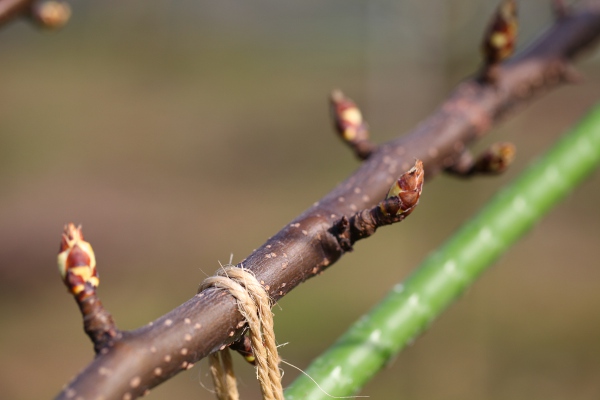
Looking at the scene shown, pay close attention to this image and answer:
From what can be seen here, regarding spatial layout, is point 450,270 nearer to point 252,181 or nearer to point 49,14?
point 49,14

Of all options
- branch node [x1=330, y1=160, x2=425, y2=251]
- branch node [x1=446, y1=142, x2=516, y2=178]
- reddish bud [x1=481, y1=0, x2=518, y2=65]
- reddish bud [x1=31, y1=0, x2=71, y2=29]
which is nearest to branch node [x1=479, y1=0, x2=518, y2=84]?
reddish bud [x1=481, y1=0, x2=518, y2=65]

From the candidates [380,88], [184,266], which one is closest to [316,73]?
[380,88]

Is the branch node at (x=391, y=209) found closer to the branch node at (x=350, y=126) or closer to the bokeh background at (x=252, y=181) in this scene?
the bokeh background at (x=252, y=181)

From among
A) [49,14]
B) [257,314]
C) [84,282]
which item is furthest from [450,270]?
[49,14]

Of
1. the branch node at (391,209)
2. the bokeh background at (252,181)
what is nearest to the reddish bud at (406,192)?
the branch node at (391,209)

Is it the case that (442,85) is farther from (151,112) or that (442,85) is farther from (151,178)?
(151,112)

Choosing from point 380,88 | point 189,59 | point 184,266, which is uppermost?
point 189,59
